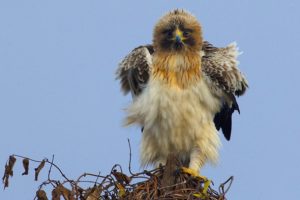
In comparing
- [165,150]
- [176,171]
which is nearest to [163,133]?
[165,150]

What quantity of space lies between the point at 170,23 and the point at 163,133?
1.19 metres

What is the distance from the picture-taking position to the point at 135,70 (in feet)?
29.3

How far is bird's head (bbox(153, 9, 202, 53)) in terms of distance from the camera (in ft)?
29.2

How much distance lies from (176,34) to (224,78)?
701 mm

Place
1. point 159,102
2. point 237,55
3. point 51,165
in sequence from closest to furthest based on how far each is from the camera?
point 51,165, point 159,102, point 237,55

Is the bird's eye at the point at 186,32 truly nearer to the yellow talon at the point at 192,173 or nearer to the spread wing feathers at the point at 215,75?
the spread wing feathers at the point at 215,75

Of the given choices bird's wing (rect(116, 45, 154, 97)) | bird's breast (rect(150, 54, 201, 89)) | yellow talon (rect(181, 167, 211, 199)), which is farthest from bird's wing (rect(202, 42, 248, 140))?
yellow talon (rect(181, 167, 211, 199))

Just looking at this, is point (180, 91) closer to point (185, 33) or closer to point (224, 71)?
point (224, 71)

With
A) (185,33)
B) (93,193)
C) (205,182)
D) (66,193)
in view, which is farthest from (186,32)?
(66,193)

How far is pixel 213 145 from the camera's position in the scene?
29.1ft

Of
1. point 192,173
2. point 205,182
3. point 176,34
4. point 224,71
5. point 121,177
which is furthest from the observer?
point 176,34

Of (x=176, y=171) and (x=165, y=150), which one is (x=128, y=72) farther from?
(x=176, y=171)

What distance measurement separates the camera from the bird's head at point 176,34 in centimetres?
891

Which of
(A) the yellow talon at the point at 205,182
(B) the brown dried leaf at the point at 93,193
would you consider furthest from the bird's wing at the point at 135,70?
(B) the brown dried leaf at the point at 93,193
